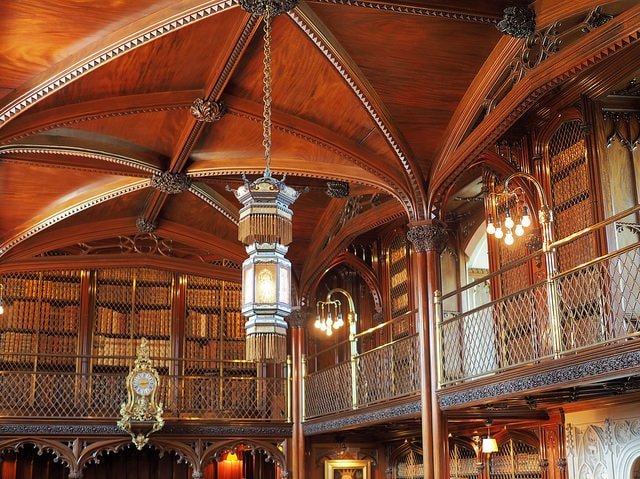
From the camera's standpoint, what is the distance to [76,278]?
14523 millimetres

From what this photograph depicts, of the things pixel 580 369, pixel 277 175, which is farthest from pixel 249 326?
pixel 277 175

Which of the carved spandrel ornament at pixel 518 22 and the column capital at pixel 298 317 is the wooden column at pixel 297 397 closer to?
the column capital at pixel 298 317

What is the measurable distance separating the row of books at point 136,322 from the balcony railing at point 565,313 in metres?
5.96

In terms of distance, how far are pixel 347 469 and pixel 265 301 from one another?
28.9 feet

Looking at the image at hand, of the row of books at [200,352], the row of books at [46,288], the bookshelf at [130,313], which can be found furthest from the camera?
the row of books at [200,352]

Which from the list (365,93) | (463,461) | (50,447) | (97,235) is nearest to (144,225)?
(97,235)

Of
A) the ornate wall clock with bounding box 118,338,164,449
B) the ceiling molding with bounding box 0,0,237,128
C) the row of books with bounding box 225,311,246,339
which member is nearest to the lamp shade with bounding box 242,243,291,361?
the ceiling molding with bounding box 0,0,237,128

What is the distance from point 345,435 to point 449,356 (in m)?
4.68

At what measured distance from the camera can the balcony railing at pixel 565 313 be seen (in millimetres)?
6871

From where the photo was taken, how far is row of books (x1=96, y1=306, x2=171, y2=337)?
14.5m

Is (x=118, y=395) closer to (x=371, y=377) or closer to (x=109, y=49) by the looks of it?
(x=371, y=377)

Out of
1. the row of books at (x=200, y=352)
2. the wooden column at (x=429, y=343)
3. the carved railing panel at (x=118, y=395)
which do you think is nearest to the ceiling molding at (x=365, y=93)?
the wooden column at (x=429, y=343)

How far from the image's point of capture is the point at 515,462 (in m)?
11.3

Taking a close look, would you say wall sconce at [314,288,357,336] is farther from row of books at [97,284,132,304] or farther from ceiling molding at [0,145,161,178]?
row of books at [97,284,132,304]
